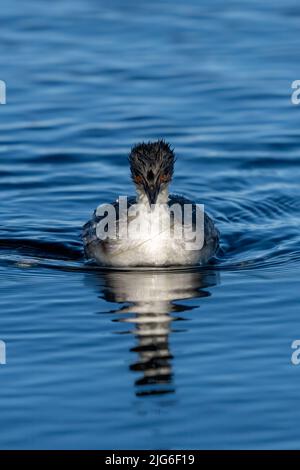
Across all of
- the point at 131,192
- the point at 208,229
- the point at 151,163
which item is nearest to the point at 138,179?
the point at 151,163

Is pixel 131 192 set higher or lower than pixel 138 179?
higher

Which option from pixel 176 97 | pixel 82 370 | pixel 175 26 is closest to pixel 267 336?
pixel 82 370

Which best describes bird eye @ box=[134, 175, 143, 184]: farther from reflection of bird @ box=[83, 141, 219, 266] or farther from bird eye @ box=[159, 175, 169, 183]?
bird eye @ box=[159, 175, 169, 183]

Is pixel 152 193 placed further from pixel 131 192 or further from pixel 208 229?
pixel 131 192

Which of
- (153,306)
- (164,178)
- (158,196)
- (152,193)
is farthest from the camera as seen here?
(158,196)

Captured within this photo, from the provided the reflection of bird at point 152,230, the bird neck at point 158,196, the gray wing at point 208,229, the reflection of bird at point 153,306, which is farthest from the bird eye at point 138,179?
the reflection of bird at point 153,306

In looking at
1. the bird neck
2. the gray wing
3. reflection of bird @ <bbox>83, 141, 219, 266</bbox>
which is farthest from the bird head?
the gray wing

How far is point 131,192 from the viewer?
19609 mm

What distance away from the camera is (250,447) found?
448 inches

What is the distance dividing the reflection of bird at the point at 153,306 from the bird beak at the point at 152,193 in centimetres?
92

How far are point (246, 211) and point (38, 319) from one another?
17.5 ft

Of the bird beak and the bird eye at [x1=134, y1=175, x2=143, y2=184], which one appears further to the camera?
the bird eye at [x1=134, y1=175, x2=143, y2=184]

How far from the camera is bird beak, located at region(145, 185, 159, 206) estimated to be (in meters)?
16.2

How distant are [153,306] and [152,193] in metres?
1.79
